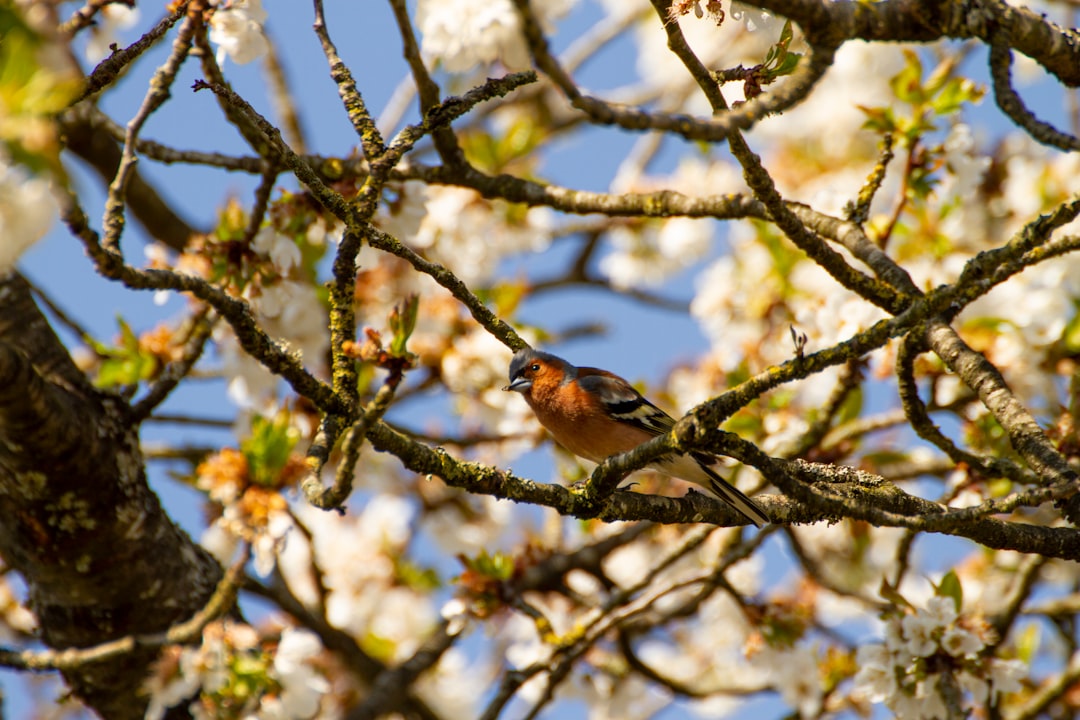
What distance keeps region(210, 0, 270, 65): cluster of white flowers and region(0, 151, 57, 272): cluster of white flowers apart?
2.20 meters

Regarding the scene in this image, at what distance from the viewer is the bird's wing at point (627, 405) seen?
15.6 feet

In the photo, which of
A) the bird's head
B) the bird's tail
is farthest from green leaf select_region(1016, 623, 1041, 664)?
the bird's head

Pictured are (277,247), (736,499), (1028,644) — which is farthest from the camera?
(1028,644)

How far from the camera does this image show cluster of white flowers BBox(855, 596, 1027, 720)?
3.78 meters

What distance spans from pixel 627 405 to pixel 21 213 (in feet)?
11.2

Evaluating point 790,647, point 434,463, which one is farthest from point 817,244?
point 790,647

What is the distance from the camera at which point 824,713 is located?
5008 millimetres

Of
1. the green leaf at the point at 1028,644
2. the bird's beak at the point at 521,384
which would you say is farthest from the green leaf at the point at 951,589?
the bird's beak at the point at 521,384

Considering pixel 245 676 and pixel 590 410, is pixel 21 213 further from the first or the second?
pixel 590 410

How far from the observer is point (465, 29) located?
14.8 ft

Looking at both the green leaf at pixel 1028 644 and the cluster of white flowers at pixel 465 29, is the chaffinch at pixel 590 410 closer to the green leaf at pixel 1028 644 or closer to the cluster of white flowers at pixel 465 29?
the cluster of white flowers at pixel 465 29

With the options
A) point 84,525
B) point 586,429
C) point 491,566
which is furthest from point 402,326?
point 586,429

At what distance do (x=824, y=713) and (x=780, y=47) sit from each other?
351cm

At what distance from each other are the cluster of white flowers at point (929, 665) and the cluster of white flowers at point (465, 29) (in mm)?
2978
